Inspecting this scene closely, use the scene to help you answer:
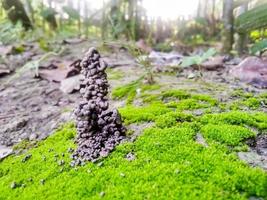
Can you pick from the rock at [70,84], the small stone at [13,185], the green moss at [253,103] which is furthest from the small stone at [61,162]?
the rock at [70,84]

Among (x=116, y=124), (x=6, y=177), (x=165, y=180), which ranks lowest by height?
(x=6, y=177)

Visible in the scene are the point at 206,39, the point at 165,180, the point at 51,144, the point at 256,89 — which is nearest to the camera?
the point at 165,180

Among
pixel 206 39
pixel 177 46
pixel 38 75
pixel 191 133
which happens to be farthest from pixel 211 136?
pixel 206 39

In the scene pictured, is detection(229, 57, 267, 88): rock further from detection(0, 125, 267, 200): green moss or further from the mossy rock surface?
detection(0, 125, 267, 200): green moss

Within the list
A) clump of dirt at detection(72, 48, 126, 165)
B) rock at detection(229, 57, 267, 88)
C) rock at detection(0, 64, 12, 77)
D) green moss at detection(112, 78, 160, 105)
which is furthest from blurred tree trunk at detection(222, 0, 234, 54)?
clump of dirt at detection(72, 48, 126, 165)

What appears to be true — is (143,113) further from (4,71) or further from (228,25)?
(228,25)

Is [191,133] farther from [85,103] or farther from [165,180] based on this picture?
[85,103]

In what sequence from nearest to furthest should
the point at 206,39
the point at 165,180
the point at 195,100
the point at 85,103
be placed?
the point at 165,180, the point at 85,103, the point at 195,100, the point at 206,39
